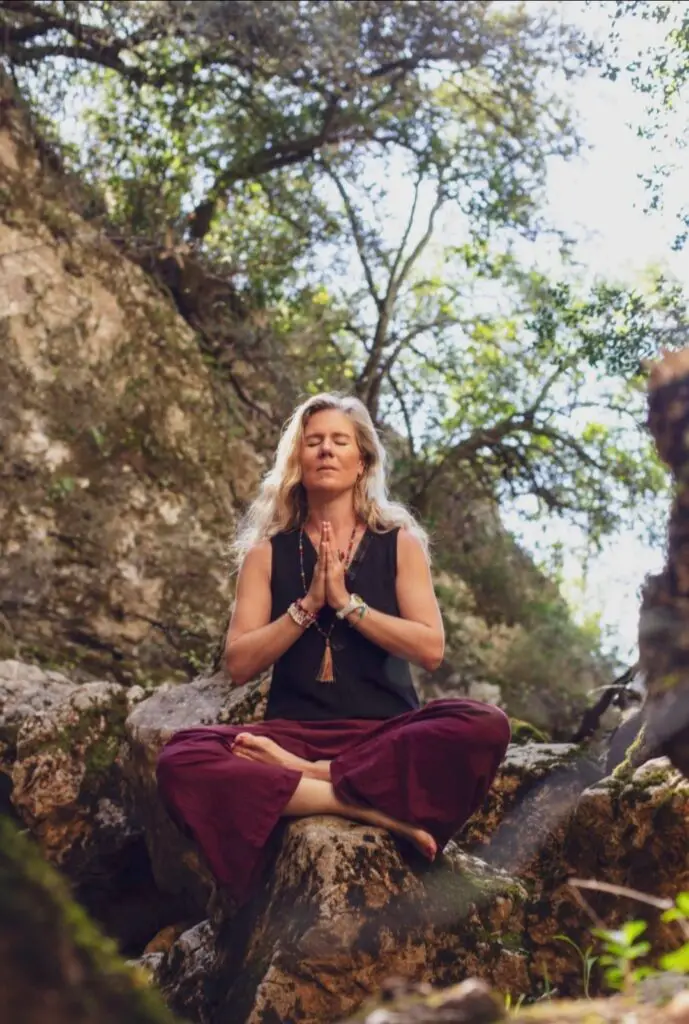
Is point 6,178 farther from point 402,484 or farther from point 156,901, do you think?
point 156,901

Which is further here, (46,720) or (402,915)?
(46,720)

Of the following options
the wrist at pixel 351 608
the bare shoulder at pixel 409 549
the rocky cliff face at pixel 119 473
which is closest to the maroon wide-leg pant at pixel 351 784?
the wrist at pixel 351 608

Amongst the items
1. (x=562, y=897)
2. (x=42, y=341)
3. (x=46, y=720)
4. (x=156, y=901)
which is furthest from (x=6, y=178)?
(x=562, y=897)

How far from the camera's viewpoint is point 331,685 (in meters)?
4.07

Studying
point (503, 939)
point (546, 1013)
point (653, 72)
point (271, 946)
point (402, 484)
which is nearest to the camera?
point (546, 1013)

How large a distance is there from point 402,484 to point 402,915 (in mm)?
6404

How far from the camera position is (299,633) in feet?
13.2

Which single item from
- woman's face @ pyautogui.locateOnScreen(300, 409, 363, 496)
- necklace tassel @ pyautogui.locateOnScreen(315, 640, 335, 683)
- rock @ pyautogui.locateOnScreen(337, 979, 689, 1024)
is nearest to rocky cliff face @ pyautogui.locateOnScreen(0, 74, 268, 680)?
woman's face @ pyautogui.locateOnScreen(300, 409, 363, 496)

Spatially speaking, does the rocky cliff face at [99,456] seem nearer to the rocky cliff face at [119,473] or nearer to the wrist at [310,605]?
the rocky cliff face at [119,473]

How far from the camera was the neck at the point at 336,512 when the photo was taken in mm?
4422

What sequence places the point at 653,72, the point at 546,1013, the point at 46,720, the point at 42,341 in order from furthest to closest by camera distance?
the point at 42,341 < the point at 653,72 < the point at 46,720 < the point at 546,1013

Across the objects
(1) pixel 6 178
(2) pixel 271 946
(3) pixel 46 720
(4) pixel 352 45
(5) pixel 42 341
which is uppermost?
(4) pixel 352 45

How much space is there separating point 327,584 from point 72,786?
215 centimetres

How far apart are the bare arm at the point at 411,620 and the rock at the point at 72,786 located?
200cm
